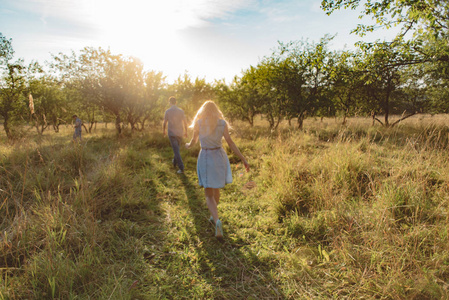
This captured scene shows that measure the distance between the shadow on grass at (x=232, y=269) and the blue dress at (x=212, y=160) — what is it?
33.7 inches

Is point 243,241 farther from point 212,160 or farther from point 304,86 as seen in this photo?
point 304,86

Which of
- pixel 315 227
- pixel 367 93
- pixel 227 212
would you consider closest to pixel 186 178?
pixel 227 212

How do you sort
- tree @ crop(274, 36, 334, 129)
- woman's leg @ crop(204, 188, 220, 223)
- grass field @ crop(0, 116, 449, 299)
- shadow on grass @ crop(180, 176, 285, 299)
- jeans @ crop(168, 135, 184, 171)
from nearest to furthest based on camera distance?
grass field @ crop(0, 116, 449, 299), shadow on grass @ crop(180, 176, 285, 299), woman's leg @ crop(204, 188, 220, 223), jeans @ crop(168, 135, 184, 171), tree @ crop(274, 36, 334, 129)

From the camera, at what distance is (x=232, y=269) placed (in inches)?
102

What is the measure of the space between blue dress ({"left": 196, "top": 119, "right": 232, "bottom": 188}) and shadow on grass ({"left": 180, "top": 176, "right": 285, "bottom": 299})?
855 mm

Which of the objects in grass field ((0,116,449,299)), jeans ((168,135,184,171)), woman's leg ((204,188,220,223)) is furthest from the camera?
jeans ((168,135,184,171))

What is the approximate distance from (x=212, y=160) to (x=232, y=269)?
5.10 feet

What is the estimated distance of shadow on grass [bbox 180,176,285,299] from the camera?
2254 millimetres

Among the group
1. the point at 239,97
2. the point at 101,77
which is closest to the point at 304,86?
the point at 239,97

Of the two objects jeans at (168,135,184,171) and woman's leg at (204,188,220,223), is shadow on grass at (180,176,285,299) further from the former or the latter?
jeans at (168,135,184,171)

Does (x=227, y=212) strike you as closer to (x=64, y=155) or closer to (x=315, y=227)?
(x=315, y=227)

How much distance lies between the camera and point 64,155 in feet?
18.7

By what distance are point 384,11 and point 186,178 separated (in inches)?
330

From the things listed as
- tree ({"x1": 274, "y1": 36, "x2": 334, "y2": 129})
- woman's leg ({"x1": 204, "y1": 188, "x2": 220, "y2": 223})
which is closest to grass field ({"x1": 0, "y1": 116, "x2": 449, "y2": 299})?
woman's leg ({"x1": 204, "y1": 188, "x2": 220, "y2": 223})
